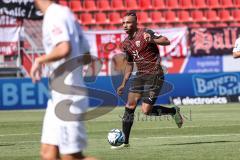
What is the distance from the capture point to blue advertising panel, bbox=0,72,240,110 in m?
26.2

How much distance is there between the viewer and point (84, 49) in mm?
6832

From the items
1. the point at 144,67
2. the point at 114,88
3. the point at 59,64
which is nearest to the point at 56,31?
the point at 59,64

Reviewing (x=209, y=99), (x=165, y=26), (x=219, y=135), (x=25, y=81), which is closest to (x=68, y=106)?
(x=219, y=135)

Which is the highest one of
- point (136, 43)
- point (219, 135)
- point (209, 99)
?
point (136, 43)

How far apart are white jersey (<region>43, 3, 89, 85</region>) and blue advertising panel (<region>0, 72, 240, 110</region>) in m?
17.1

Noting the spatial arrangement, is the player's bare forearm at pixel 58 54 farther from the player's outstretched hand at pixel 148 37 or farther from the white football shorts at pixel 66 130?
the player's outstretched hand at pixel 148 37

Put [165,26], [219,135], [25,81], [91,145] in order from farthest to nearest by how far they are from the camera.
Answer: [165,26], [25,81], [219,135], [91,145]

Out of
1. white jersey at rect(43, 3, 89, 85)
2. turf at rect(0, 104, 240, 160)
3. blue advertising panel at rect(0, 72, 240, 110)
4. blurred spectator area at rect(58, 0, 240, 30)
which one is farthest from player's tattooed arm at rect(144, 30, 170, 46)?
blurred spectator area at rect(58, 0, 240, 30)

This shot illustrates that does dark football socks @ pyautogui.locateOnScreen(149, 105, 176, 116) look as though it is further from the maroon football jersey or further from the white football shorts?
the white football shorts

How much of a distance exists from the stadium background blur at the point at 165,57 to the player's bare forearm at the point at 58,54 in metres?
10.9

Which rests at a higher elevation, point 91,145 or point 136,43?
point 136,43

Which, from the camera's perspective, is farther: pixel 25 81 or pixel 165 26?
pixel 165 26

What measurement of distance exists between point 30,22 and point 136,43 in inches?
658

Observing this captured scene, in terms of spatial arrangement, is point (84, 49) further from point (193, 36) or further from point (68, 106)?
point (193, 36)
